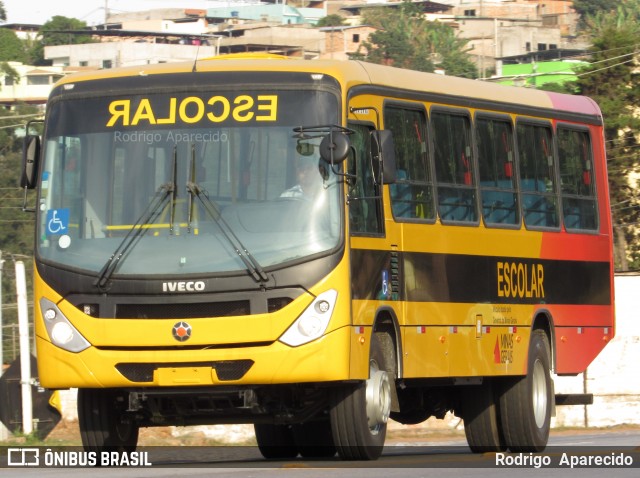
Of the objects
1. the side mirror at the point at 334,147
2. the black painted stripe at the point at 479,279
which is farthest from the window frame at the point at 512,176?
the side mirror at the point at 334,147

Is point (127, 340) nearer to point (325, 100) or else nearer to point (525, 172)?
point (325, 100)

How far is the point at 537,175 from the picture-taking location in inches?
675

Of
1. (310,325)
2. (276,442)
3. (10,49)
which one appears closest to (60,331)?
(310,325)

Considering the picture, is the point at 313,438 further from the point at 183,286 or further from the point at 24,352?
the point at 24,352

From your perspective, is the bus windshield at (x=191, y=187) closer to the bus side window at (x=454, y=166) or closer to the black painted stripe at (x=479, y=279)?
the black painted stripe at (x=479, y=279)

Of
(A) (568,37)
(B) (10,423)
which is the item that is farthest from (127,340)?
(A) (568,37)

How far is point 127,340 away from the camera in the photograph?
13.0 metres

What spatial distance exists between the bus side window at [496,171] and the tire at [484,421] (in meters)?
1.67

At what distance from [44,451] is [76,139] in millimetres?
4969

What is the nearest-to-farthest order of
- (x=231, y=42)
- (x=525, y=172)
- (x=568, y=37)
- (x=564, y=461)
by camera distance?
(x=564, y=461)
(x=525, y=172)
(x=231, y=42)
(x=568, y=37)

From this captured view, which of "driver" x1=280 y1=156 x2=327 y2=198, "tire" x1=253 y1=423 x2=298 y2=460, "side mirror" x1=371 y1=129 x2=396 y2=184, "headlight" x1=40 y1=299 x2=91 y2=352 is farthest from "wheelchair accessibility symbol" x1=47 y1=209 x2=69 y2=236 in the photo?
"tire" x1=253 y1=423 x2=298 y2=460

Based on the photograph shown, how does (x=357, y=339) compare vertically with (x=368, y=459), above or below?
above

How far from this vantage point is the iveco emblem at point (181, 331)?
12914 millimetres

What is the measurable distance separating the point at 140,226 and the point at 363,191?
68.4 inches
